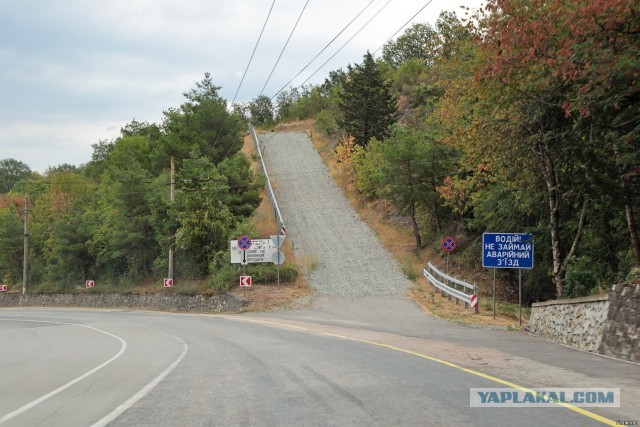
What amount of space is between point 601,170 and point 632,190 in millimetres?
1010

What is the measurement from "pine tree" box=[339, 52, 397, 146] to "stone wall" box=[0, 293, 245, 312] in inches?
871

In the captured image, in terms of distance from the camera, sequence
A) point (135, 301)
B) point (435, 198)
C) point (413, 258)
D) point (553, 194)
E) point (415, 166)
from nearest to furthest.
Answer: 1. point (553, 194)
2. point (415, 166)
3. point (435, 198)
4. point (413, 258)
5. point (135, 301)

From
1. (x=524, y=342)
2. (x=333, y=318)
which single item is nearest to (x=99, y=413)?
(x=524, y=342)

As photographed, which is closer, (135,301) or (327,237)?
(327,237)

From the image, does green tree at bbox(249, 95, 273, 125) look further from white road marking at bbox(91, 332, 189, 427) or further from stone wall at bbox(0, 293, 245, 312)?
white road marking at bbox(91, 332, 189, 427)

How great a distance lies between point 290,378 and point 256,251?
22597 millimetres

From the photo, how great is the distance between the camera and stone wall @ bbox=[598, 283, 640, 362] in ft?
38.6

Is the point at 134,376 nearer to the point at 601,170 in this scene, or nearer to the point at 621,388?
the point at 621,388

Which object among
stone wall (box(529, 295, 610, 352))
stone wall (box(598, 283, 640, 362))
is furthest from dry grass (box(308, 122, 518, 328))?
stone wall (box(598, 283, 640, 362))

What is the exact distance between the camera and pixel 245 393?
25.7 ft

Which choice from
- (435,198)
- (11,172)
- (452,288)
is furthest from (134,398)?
(11,172)

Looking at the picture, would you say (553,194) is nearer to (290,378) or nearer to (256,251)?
(290,378)

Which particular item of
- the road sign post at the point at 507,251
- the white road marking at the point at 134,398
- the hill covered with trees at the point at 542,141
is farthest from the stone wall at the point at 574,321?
the white road marking at the point at 134,398

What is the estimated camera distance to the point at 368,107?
1925 inches
